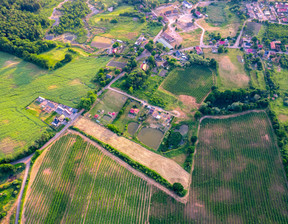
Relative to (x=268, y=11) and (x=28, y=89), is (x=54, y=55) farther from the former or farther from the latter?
(x=268, y=11)

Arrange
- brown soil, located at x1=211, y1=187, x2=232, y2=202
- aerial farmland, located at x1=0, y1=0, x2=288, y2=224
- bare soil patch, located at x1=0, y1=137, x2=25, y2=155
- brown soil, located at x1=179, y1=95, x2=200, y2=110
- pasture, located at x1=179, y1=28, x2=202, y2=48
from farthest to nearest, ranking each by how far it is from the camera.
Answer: pasture, located at x1=179, y1=28, x2=202, y2=48, brown soil, located at x1=179, y1=95, x2=200, y2=110, bare soil patch, located at x1=0, y1=137, x2=25, y2=155, brown soil, located at x1=211, y1=187, x2=232, y2=202, aerial farmland, located at x1=0, y1=0, x2=288, y2=224

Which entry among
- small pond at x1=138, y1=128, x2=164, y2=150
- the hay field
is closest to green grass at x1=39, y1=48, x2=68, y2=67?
the hay field

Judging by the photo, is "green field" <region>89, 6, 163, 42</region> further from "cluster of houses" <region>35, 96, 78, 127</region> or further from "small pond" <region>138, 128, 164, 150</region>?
"small pond" <region>138, 128, 164, 150</region>

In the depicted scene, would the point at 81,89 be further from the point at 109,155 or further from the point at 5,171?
the point at 5,171

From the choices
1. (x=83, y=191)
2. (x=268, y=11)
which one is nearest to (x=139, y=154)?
(x=83, y=191)

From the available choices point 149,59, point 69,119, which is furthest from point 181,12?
point 69,119
